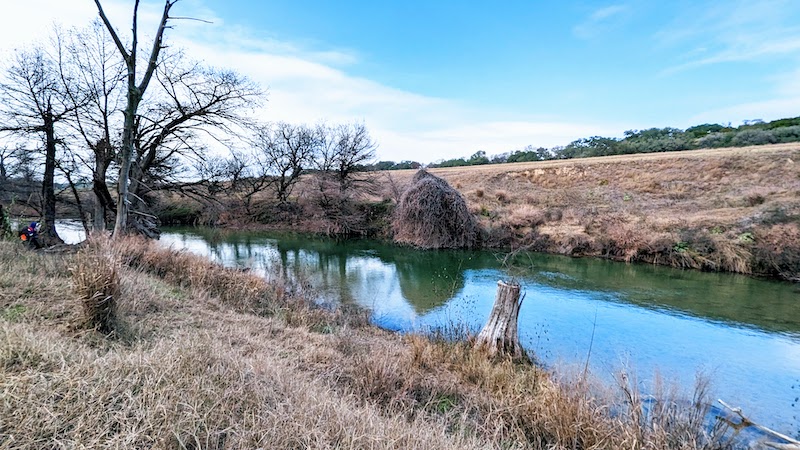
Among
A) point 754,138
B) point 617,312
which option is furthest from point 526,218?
point 754,138

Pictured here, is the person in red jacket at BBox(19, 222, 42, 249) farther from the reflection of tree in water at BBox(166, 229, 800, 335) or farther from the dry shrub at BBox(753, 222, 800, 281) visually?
the dry shrub at BBox(753, 222, 800, 281)

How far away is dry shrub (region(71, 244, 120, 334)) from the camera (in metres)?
3.93

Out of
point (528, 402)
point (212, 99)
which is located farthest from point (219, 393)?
point (212, 99)

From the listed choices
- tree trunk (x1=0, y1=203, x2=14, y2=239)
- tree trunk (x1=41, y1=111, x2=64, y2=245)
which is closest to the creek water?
tree trunk (x1=41, y1=111, x2=64, y2=245)

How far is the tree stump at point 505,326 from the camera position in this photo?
613cm

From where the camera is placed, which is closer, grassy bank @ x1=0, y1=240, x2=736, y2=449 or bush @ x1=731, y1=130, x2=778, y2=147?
grassy bank @ x1=0, y1=240, x2=736, y2=449

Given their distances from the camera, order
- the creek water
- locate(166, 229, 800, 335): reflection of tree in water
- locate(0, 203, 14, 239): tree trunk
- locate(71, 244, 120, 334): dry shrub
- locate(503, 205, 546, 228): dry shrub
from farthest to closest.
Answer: locate(503, 205, 546, 228): dry shrub, locate(166, 229, 800, 335): reflection of tree in water, locate(0, 203, 14, 239): tree trunk, the creek water, locate(71, 244, 120, 334): dry shrub

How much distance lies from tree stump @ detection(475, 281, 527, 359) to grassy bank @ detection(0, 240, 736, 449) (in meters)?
0.40

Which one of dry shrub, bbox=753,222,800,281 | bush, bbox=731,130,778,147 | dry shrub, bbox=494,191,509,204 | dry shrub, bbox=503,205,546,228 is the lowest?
dry shrub, bbox=753,222,800,281

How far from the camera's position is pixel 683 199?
22953 mm

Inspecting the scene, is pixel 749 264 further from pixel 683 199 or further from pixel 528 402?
pixel 528 402

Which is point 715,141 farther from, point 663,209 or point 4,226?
point 4,226

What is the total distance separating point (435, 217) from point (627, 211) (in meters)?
10.4

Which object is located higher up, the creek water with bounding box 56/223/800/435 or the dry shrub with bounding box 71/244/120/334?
the dry shrub with bounding box 71/244/120/334
